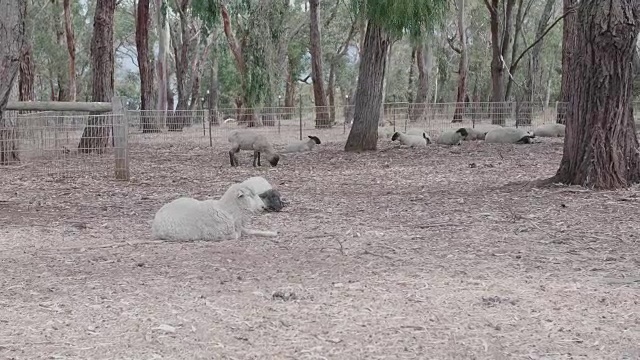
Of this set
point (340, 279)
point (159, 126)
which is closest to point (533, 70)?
point (159, 126)

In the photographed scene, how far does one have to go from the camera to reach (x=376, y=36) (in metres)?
13.2

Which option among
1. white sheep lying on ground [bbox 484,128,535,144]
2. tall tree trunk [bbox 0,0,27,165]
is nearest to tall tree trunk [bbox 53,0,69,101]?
white sheep lying on ground [bbox 484,128,535,144]

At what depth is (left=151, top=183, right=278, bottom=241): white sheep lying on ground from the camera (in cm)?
582

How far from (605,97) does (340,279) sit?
14.8 ft

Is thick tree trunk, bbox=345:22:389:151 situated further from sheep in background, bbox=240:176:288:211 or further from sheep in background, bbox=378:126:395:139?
sheep in background, bbox=240:176:288:211

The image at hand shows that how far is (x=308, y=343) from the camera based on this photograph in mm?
3518

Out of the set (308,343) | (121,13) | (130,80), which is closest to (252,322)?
(308,343)

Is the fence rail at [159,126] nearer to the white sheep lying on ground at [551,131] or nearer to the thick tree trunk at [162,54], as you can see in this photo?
the white sheep lying on ground at [551,131]

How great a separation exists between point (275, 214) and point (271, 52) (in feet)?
65.7

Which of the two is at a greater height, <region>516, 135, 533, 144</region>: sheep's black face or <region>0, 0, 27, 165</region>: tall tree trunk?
<region>0, 0, 27, 165</region>: tall tree trunk

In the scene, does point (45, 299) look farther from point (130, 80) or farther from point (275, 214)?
point (130, 80)

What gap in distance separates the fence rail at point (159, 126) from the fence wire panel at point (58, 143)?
14 millimetres

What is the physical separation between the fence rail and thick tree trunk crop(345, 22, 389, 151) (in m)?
3.57

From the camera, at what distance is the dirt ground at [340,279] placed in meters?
3.53
